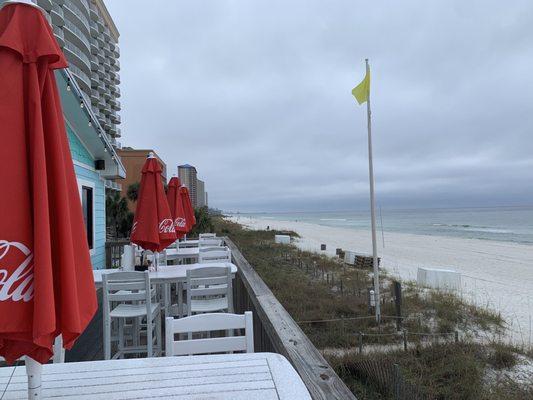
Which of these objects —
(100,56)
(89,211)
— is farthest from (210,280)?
(100,56)

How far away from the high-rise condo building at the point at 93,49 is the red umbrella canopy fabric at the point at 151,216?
123 feet

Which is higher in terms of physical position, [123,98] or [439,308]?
[123,98]

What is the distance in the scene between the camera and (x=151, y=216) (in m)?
4.43

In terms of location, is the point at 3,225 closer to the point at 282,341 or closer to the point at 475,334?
the point at 282,341

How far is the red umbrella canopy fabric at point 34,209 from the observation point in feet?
3.90

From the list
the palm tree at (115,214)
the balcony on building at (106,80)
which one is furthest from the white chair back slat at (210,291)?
the balcony on building at (106,80)

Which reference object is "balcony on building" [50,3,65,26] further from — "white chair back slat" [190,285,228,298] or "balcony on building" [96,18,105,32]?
"white chair back slat" [190,285,228,298]

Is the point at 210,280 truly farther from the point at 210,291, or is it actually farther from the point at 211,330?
the point at 211,330

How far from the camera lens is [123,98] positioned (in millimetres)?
66375

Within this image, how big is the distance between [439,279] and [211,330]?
33.3 ft

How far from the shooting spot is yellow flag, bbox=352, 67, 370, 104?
6207 millimetres

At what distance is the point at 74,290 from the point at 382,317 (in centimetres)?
597

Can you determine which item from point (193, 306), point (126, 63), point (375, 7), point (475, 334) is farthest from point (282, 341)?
point (126, 63)

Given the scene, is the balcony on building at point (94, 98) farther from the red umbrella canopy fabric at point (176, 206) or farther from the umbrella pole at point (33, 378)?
the umbrella pole at point (33, 378)
